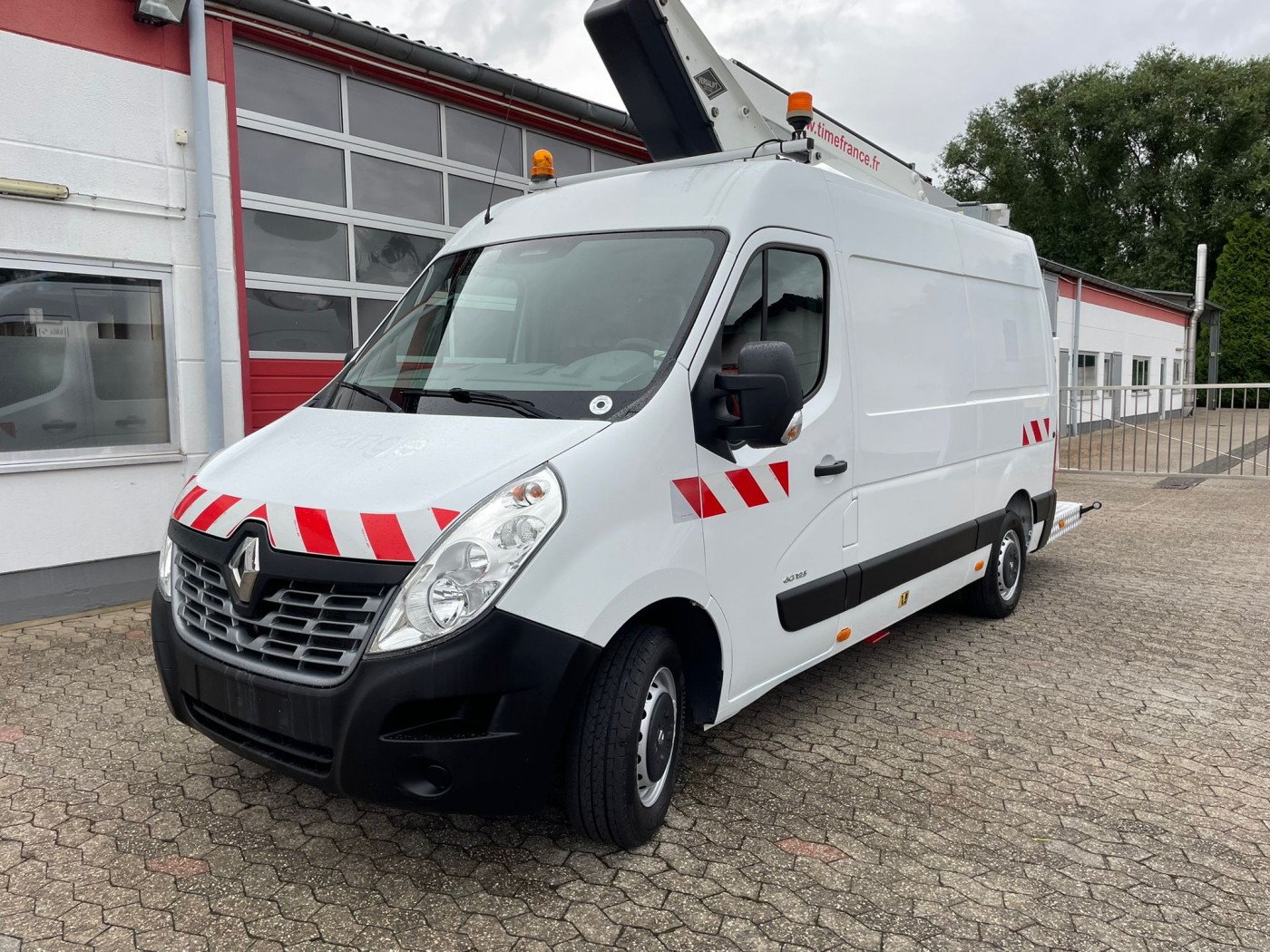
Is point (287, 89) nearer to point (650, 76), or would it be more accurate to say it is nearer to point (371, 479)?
point (650, 76)

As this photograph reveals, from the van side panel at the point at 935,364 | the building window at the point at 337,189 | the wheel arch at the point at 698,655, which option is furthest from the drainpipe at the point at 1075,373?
the wheel arch at the point at 698,655

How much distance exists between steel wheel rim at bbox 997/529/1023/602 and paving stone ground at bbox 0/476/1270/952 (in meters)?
0.98

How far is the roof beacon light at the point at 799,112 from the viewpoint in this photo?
13.9 feet

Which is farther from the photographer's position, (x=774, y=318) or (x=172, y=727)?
(x=172, y=727)

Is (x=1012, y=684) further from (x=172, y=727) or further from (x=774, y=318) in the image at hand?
(x=172, y=727)

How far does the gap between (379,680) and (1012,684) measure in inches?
136

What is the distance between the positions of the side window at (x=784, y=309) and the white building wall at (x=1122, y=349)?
1445cm

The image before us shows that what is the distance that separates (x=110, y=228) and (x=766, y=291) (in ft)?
14.9

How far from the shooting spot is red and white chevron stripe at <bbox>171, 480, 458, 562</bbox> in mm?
2594

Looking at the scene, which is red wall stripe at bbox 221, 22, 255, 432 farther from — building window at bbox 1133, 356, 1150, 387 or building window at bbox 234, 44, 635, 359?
building window at bbox 1133, 356, 1150, 387

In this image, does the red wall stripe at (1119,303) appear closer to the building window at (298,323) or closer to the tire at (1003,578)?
the tire at (1003,578)

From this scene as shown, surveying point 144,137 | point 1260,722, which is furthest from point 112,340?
point 1260,722

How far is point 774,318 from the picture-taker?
3604mm

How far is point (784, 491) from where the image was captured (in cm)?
357
